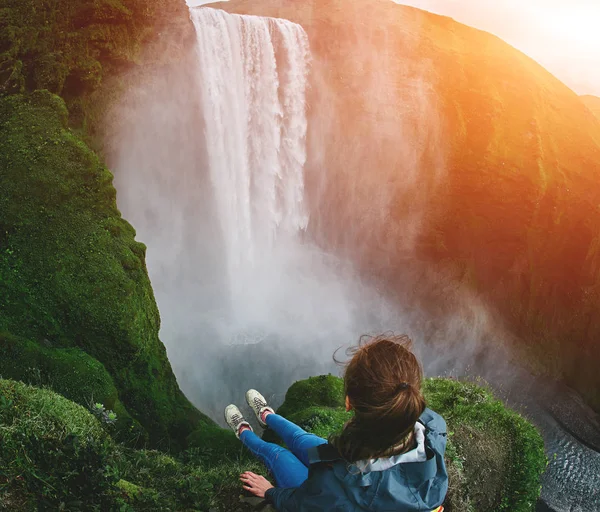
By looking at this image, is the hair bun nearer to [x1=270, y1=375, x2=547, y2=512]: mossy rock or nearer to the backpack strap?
the backpack strap

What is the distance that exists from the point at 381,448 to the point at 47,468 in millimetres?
2448

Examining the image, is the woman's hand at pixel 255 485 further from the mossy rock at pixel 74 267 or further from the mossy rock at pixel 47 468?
the mossy rock at pixel 74 267

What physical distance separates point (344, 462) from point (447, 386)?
22.8 ft

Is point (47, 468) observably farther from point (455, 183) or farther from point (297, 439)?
point (455, 183)

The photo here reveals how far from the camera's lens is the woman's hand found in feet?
11.2

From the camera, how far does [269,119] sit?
1653 cm

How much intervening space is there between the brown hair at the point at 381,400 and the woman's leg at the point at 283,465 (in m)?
1.52

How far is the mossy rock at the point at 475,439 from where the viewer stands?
6.45 meters

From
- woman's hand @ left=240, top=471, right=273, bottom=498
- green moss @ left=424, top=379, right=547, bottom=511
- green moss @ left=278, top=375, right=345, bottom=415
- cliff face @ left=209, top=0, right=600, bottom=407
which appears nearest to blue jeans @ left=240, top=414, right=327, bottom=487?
woman's hand @ left=240, top=471, right=273, bottom=498

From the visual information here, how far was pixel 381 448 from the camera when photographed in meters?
2.19

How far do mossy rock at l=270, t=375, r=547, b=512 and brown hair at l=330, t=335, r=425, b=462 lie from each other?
4045 mm

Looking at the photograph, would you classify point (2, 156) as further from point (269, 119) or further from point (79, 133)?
point (269, 119)

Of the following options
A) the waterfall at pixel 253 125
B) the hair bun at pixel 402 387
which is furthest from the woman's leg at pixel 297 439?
the waterfall at pixel 253 125

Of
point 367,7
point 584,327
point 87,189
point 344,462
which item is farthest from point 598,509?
point 367,7
